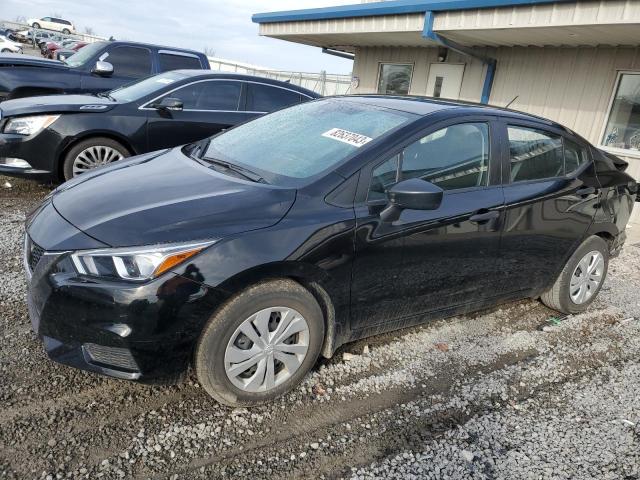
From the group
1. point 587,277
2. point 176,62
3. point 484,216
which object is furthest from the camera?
point 176,62

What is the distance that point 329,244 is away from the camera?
2555 mm

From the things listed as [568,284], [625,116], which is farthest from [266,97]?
[625,116]

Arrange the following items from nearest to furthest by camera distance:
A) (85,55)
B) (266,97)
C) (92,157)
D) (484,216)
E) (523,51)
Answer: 1. (484,216)
2. (92,157)
3. (266,97)
4. (85,55)
5. (523,51)

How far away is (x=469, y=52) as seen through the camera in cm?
913

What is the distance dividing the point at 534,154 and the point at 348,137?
1492 mm

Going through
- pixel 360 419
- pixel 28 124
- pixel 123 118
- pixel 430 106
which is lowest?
pixel 360 419

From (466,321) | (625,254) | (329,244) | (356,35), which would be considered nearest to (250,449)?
(329,244)

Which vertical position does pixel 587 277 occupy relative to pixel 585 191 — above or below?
below

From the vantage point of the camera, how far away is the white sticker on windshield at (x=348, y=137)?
2.87 m

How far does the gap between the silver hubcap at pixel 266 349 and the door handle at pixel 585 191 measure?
2.54 meters

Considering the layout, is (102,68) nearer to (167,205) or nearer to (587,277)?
(167,205)

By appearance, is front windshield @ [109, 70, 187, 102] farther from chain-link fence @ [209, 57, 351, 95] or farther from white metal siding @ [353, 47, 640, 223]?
chain-link fence @ [209, 57, 351, 95]

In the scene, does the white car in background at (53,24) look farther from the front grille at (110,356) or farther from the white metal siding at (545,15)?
the front grille at (110,356)

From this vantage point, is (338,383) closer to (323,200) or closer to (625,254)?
(323,200)
